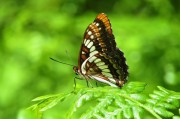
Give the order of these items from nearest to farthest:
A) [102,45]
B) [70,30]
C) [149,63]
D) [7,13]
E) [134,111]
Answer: [134,111], [102,45], [149,63], [70,30], [7,13]

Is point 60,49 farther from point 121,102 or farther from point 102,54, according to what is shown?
point 121,102

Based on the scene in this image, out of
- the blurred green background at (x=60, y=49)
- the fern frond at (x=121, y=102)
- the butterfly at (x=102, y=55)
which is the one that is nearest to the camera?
the fern frond at (x=121, y=102)

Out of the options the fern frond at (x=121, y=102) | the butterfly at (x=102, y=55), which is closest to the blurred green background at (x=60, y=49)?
the butterfly at (x=102, y=55)

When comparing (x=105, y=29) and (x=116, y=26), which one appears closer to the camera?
(x=105, y=29)

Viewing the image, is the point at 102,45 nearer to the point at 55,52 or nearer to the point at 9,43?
the point at 55,52

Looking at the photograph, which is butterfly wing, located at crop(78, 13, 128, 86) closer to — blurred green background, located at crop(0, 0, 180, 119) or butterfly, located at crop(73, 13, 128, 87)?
butterfly, located at crop(73, 13, 128, 87)

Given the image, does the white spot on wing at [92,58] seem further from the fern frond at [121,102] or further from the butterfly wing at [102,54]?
the fern frond at [121,102]

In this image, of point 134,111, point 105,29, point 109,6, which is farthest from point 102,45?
point 109,6
